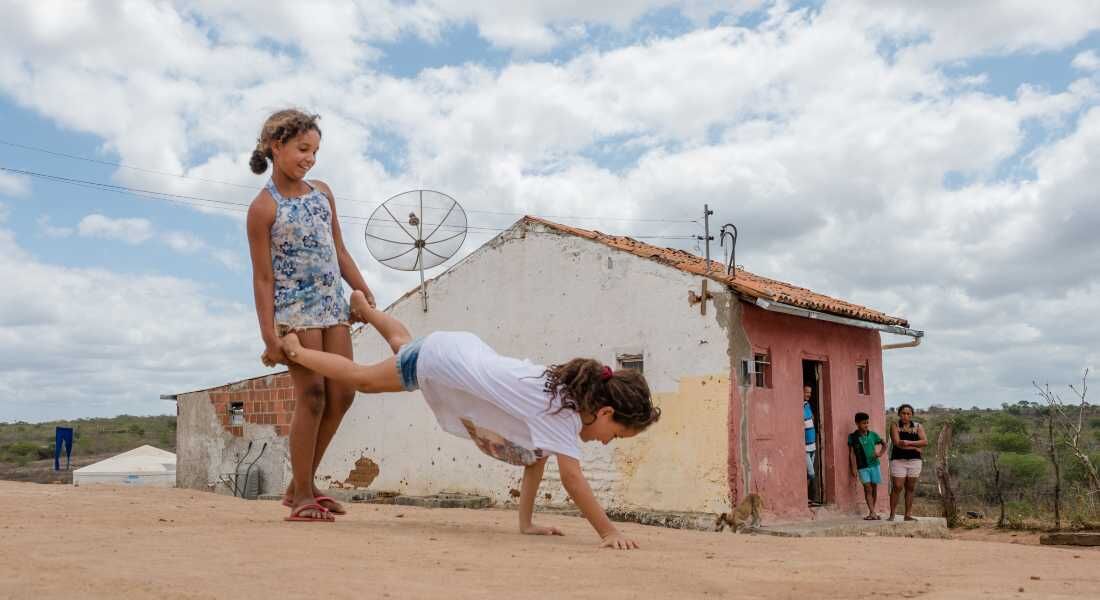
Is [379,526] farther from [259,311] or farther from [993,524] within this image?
[993,524]

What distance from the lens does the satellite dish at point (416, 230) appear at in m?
13.4

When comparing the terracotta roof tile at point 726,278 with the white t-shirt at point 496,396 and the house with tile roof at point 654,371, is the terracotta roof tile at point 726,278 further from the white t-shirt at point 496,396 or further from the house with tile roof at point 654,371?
the white t-shirt at point 496,396

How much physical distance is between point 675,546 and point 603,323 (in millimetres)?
7882

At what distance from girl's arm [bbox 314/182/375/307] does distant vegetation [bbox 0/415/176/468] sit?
110 feet

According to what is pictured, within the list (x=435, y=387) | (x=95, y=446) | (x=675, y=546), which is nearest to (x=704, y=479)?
(x=675, y=546)

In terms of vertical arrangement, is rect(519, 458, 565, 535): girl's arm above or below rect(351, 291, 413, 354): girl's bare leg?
below

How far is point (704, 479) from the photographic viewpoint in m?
11.6

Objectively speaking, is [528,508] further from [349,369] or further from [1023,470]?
[1023,470]

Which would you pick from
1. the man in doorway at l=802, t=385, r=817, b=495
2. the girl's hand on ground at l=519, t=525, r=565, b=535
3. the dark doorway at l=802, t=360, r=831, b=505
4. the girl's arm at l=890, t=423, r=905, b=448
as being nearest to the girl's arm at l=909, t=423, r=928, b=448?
the girl's arm at l=890, t=423, r=905, b=448

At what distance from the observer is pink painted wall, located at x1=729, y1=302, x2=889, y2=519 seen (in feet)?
38.9

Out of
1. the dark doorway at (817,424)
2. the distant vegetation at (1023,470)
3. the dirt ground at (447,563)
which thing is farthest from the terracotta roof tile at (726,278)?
the dirt ground at (447,563)

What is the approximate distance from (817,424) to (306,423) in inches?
402

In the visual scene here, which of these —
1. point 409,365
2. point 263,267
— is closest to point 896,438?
point 409,365

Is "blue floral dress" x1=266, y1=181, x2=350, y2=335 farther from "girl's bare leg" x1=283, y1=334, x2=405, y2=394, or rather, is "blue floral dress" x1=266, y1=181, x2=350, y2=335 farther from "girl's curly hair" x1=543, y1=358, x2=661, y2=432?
"girl's curly hair" x1=543, y1=358, x2=661, y2=432
